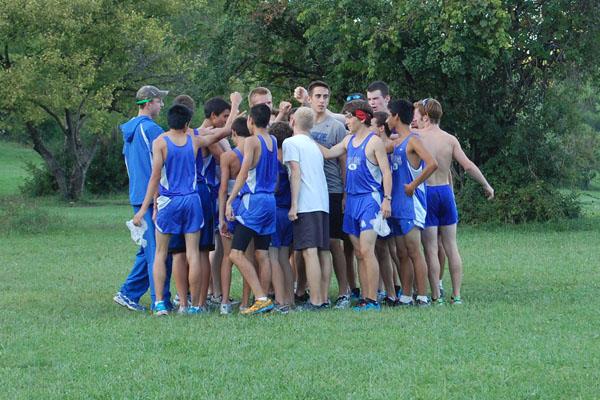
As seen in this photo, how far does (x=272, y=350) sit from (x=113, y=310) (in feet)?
10.3

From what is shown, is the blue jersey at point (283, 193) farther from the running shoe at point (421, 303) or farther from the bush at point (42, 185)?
the bush at point (42, 185)

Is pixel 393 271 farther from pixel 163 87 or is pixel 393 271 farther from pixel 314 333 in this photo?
pixel 163 87

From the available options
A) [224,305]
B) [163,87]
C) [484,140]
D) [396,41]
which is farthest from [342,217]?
[163,87]

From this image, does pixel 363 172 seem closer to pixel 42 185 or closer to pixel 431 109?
pixel 431 109

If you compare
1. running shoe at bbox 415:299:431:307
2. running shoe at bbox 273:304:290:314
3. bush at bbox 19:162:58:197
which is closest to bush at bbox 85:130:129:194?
bush at bbox 19:162:58:197

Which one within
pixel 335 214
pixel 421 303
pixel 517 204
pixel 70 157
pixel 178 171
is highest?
pixel 178 171

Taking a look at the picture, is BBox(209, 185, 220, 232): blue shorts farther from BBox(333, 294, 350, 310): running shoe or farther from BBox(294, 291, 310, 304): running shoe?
BBox(333, 294, 350, 310): running shoe

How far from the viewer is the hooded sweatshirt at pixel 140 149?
9.88 metres

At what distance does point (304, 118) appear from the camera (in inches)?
392

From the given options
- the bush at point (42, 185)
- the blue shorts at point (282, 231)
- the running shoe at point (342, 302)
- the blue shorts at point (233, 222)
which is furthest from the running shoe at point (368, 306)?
the bush at point (42, 185)

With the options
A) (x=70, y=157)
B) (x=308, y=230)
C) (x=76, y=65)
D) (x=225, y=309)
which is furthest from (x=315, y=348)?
(x=70, y=157)

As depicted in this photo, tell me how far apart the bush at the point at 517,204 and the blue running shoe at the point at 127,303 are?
12.0m

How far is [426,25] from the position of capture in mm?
19203

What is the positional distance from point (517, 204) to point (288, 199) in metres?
11.6
